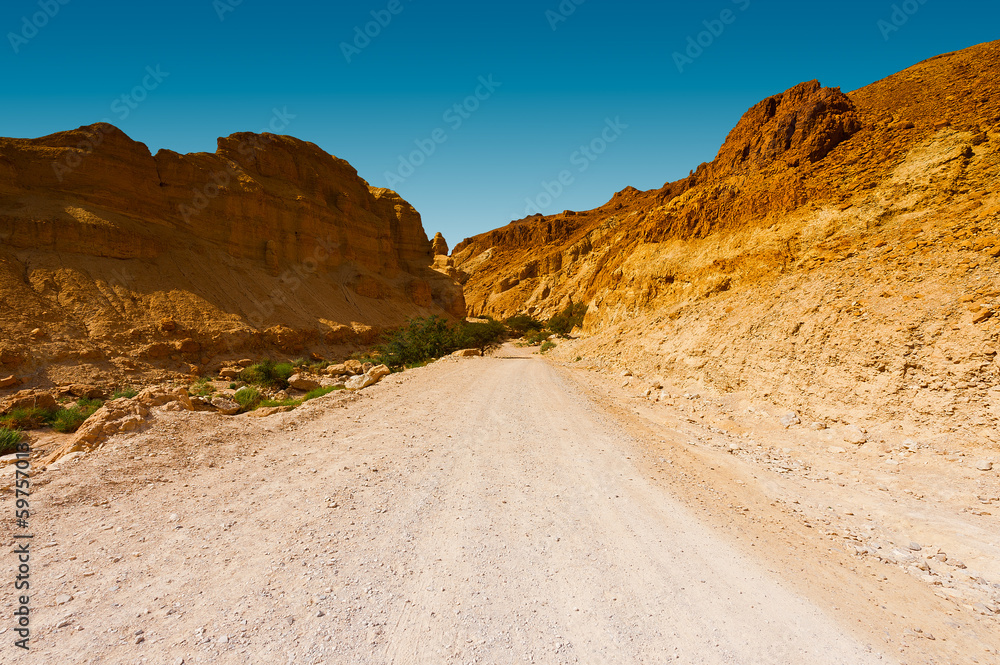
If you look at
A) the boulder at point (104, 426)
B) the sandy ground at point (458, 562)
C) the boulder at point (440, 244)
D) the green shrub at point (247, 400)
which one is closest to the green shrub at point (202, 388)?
the green shrub at point (247, 400)

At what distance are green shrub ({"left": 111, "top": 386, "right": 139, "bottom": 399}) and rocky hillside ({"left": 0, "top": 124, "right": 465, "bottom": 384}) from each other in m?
0.94

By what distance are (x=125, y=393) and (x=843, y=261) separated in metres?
22.9

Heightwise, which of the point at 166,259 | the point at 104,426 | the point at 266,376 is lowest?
the point at 266,376

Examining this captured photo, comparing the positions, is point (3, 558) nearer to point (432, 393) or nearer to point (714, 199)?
point (432, 393)

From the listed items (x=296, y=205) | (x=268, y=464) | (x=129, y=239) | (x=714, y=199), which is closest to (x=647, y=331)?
(x=714, y=199)

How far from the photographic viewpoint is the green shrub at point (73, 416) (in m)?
10.4

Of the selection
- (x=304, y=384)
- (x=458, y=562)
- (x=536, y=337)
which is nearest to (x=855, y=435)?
(x=458, y=562)

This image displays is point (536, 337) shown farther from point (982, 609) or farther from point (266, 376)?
point (982, 609)

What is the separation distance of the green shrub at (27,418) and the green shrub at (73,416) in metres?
0.20

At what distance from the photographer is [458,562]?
336cm

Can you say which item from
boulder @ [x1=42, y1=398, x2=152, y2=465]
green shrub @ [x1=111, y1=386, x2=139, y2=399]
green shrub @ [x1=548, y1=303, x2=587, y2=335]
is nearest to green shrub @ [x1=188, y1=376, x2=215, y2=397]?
green shrub @ [x1=111, y1=386, x2=139, y2=399]

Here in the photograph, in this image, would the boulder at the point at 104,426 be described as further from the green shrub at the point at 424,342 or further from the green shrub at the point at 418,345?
the green shrub at the point at 418,345

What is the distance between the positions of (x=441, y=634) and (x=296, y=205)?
32.3 metres

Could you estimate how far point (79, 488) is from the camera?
414cm
